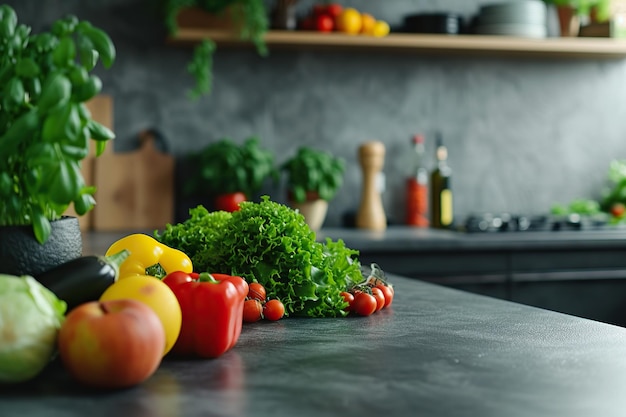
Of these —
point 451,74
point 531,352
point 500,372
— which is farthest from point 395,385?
point 451,74

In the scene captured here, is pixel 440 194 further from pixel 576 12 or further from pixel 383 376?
pixel 383 376

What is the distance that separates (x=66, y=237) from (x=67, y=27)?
282mm

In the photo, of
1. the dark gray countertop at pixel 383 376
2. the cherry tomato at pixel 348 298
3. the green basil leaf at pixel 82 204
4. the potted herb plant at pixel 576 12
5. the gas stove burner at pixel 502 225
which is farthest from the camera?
the potted herb plant at pixel 576 12

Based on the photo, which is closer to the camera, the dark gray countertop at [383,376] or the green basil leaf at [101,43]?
the dark gray countertop at [383,376]

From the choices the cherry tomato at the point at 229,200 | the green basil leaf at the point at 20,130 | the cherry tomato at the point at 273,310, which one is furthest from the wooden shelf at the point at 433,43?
the green basil leaf at the point at 20,130

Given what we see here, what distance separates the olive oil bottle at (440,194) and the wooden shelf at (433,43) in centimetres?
48

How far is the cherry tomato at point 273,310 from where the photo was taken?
4.66 ft

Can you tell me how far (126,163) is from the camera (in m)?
3.80

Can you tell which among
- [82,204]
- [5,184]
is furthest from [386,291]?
[5,184]

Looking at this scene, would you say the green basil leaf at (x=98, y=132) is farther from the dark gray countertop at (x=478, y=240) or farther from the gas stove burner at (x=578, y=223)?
the gas stove burner at (x=578, y=223)

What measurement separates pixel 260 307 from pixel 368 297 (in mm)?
200

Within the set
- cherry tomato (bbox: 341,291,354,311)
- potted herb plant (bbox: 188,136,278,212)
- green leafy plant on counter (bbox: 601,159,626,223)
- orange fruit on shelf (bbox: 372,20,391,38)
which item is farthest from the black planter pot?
green leafy plant on counter (bbox: 601,159,626,223)

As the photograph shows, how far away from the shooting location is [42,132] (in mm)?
982

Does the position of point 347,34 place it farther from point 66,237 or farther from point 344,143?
point 66,237
